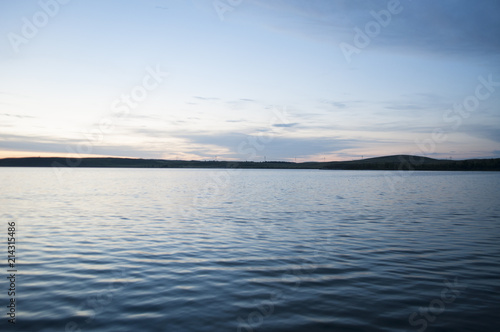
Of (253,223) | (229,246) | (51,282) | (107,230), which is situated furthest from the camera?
(253,223)

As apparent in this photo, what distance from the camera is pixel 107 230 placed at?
880 inches

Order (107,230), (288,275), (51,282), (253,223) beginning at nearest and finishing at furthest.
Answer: (51,282)
(288,275)
(107,230)
(253,223)

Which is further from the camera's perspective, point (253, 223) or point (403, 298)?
point (253, 223)

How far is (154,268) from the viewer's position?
13.8 metres

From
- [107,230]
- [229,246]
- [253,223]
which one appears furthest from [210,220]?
[229,246]

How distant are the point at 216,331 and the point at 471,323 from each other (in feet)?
20.8

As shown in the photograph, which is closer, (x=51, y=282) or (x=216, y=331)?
(x=216, y=331)

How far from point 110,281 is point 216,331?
556cm

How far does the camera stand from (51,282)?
1211 cm

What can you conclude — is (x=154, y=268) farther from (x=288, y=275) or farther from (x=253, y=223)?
(x=253, y=223)

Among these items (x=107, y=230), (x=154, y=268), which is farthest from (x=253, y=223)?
(x=154, y=268)

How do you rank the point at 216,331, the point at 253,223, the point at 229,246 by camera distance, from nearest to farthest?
the point at 216,331 < the point at 229,246 < the point at 253,223

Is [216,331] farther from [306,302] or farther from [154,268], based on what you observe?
[154,268]

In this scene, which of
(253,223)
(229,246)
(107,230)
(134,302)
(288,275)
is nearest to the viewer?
(134,302)
